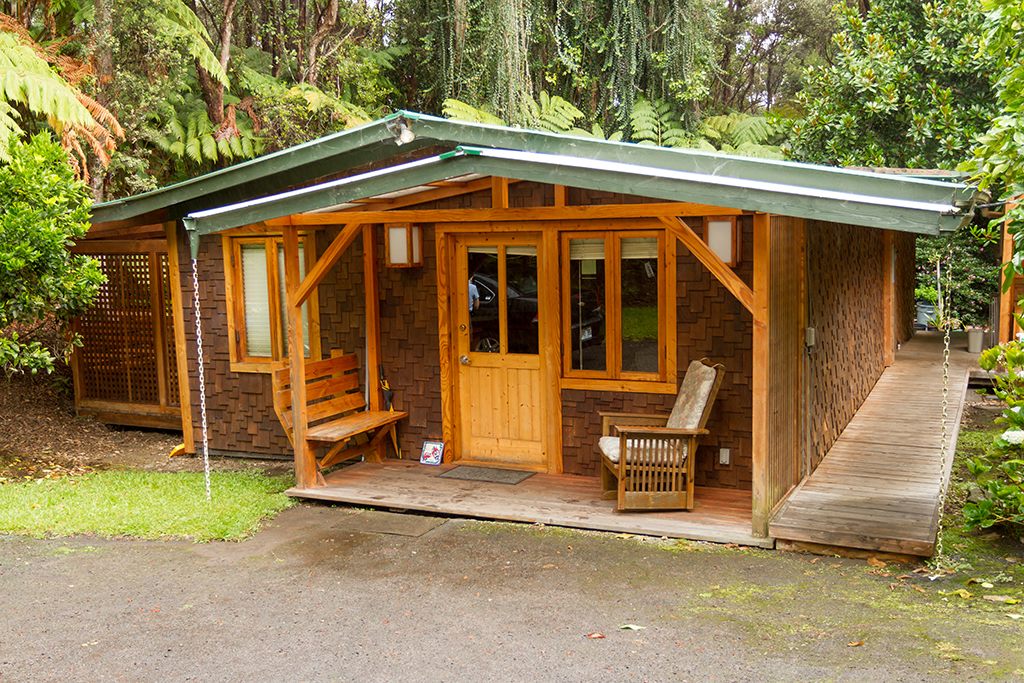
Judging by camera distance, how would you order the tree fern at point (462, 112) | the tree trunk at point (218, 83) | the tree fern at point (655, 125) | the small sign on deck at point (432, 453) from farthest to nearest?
the tree fern at point (655, 125), the tree trunk at point (218, 83), the tree fern at point (462, 112), the small sign on deck at point (432, 453)

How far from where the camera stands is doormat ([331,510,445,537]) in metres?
5.94

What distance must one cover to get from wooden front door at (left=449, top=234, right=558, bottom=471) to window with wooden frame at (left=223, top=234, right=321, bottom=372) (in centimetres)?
152

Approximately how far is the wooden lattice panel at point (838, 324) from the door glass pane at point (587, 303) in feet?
5.11

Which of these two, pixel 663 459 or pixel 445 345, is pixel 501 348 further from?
pixel 663 459

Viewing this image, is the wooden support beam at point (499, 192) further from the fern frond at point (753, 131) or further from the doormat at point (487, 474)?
the fern frond at point (753, 131)

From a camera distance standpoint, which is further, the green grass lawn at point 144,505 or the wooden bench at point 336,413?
the wooden bench at point 336,413

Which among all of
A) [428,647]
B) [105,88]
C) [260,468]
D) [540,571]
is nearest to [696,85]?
[105,88]

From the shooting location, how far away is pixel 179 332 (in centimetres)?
841

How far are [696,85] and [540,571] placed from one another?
11.2 metres

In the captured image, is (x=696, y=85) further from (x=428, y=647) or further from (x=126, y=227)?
(x=428, y=647)

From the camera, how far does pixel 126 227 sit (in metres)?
8.13

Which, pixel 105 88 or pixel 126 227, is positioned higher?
pixel 105 88

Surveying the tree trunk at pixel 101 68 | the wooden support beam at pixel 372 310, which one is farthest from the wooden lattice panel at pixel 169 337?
the wooden support beam at pixel 372 310

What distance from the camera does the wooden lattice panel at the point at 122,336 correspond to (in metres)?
9.20
